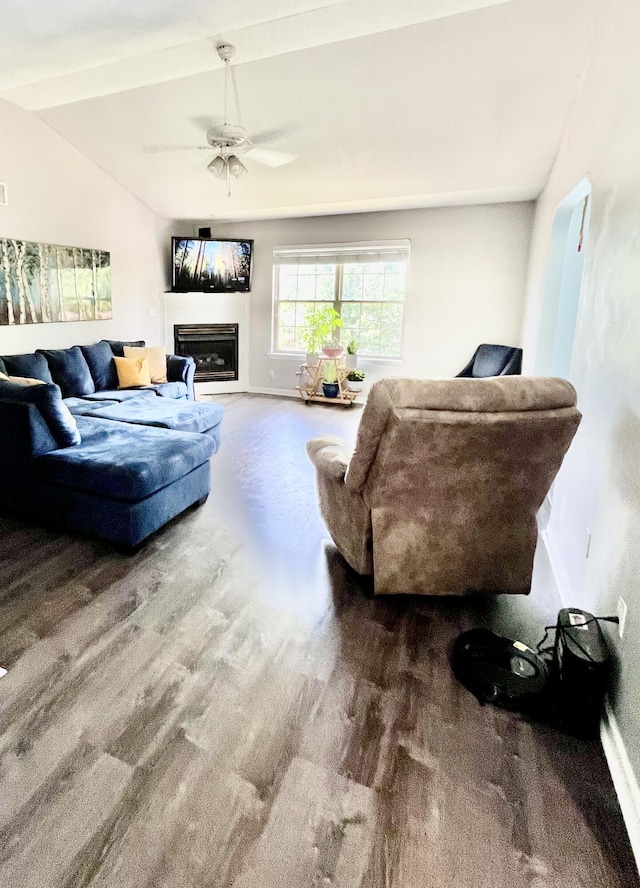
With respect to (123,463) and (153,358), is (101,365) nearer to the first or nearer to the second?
(153,358)

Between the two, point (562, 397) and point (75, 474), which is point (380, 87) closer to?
point (562, 397)

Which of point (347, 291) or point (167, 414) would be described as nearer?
point (167, 414)

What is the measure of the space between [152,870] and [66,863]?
0.71ft

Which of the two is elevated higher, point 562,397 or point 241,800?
point 562,397

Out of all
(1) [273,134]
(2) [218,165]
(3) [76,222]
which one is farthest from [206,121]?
(3) [76,222]

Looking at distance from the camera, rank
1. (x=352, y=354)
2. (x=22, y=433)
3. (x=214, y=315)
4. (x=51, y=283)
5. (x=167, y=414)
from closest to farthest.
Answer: (x=22, y=433) → (x=167, y=414) → (x=51, y=283) → (x=352, y=354) → (x=214, y=315)

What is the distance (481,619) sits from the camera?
7.18 feet

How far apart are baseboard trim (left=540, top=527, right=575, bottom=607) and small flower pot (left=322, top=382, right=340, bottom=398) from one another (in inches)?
157

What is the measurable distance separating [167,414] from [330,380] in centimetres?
304

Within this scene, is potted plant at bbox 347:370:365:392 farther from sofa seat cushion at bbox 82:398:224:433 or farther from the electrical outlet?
the electrical outlet

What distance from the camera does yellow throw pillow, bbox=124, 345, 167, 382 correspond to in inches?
217

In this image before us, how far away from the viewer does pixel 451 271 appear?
20.0 ft

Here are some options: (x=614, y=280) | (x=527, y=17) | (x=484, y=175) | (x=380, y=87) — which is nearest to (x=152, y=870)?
(x=614, y=280)

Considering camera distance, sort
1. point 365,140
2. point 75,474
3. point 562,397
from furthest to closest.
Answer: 1. point 365,140
2. point 75,474
3. point 562,397
